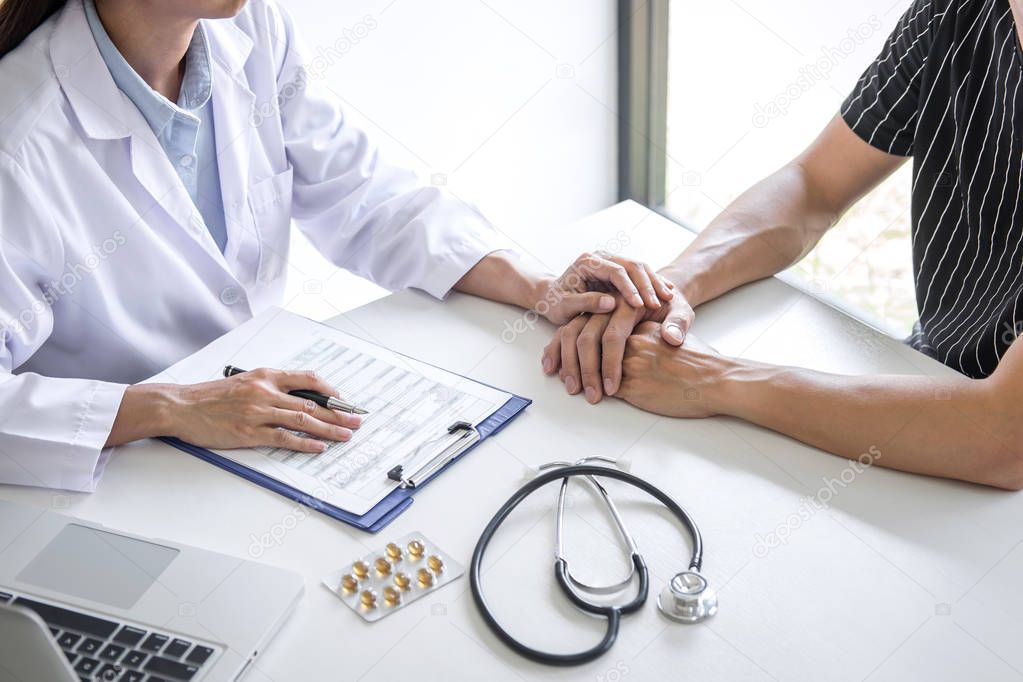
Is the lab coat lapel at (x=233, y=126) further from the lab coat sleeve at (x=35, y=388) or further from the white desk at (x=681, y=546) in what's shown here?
the white desk at (x=681, y=546)

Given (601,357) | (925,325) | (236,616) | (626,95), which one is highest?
(236,616)

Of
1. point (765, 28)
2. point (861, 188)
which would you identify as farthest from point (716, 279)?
point (765, 28)

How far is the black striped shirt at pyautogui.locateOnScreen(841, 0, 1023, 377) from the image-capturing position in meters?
1.43

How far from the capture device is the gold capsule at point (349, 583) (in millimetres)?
1027

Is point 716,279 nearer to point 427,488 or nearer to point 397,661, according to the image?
point 427,488

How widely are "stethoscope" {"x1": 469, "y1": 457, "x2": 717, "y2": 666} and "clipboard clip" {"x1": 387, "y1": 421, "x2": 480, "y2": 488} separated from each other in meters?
0.11

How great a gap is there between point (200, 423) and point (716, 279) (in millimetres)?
750

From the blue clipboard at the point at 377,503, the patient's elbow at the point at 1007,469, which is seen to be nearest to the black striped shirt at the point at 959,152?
the patient's elbow at the point at 1007,469

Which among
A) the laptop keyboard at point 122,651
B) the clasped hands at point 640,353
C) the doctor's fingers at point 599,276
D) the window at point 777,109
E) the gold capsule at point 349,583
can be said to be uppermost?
the laptop keyboard at point 122,651

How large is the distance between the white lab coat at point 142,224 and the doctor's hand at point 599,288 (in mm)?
144

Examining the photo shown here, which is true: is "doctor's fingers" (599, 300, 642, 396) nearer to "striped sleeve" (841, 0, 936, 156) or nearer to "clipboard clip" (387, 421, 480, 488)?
"clipboard clip" (387, 421, 480, 488)

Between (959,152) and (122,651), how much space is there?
1.30 meters

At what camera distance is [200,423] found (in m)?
1.22

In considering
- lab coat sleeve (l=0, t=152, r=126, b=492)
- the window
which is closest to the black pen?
lab coat sleeve (l=0, t=152, r=126, b=492)
